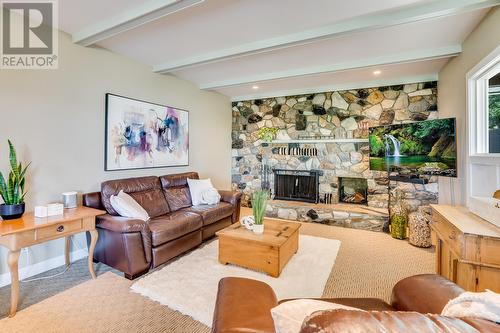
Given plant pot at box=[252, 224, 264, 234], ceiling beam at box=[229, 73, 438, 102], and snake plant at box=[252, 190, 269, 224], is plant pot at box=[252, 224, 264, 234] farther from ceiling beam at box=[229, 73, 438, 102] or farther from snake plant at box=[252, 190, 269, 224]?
ceiling beam at box=[229, 73, 438, 102]

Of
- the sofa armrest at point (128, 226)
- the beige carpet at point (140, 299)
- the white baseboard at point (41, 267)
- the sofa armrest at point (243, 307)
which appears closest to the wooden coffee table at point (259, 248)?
the beige carpet at point (140, 299)

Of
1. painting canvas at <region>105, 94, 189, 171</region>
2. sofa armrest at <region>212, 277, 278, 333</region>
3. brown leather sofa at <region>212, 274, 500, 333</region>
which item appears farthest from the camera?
painting canvas at <region>105, 94, 189, 171</region>

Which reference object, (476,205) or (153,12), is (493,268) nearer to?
(476,205)

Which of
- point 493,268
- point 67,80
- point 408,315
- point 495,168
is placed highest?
→ point 67,80

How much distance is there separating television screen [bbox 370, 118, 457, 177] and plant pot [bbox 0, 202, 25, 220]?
180 inches

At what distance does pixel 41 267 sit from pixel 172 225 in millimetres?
1469

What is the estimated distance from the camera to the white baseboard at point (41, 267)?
2413 millimetres

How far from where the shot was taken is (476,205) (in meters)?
2.12

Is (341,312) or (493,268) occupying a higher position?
(341,312)

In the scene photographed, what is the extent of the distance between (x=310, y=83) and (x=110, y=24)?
3.40 metres

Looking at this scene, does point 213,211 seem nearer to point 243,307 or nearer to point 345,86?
point 243,307

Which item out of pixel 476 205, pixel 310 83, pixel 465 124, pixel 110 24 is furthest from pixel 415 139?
pixel 110 24

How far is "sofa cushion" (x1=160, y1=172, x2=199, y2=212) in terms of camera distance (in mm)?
3752

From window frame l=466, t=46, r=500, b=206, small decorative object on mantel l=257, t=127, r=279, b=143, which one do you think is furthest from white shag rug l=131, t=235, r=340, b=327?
small decorative object on mantel l=257, t=127, r=279, b=143
